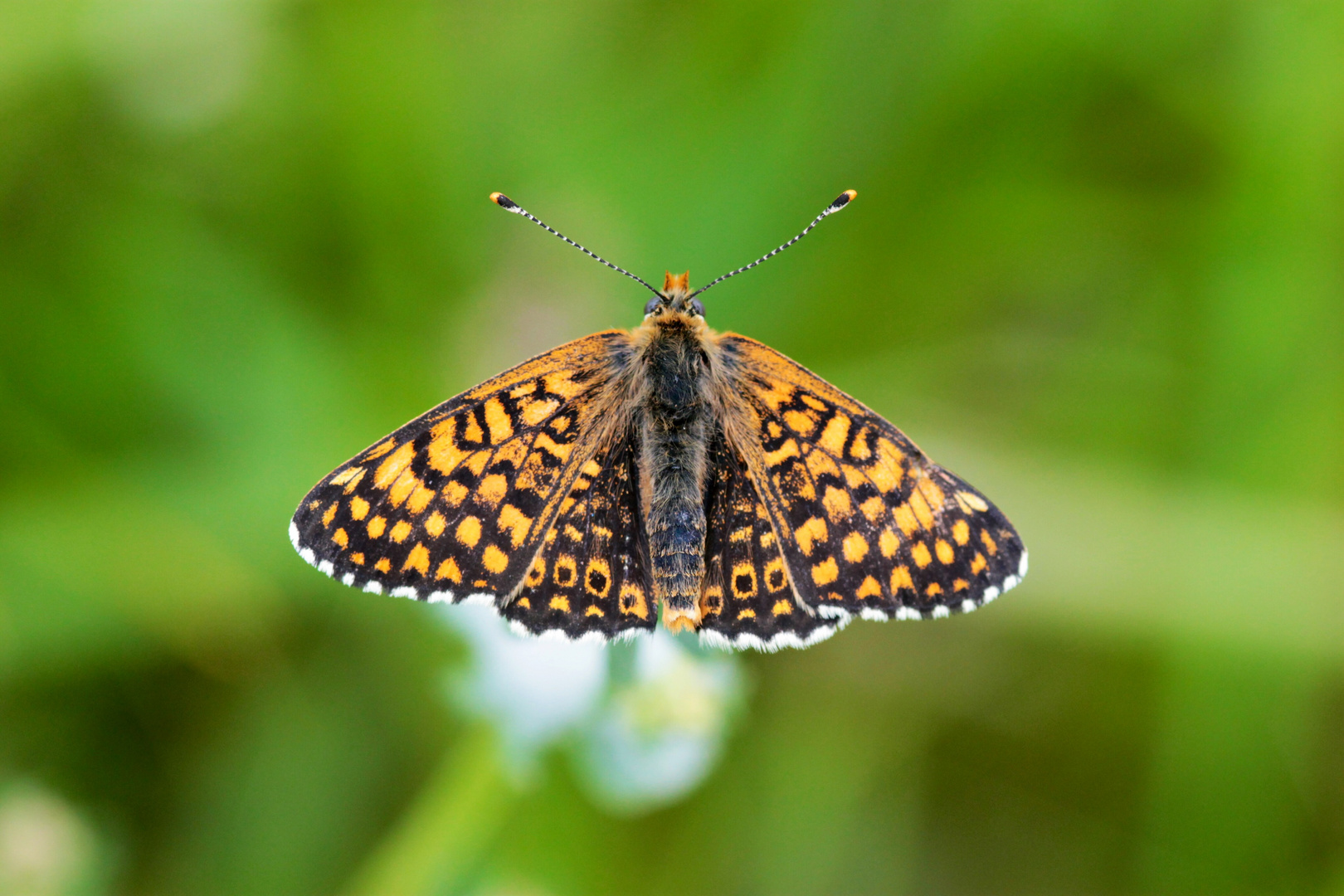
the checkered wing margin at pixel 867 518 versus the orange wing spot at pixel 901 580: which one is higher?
the checkered wing margin at pixel 867 518

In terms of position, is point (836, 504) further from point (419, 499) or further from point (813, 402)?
point (419, 499)

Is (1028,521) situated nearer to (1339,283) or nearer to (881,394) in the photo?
(881,394)

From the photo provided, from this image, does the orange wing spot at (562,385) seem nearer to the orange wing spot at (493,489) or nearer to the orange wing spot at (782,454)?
the orange wing spot at (493,489)

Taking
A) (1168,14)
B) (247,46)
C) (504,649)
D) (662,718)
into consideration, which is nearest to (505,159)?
(247,46)

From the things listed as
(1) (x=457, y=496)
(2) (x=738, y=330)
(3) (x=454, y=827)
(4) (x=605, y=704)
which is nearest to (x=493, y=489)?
(1) (x=457, y=496)

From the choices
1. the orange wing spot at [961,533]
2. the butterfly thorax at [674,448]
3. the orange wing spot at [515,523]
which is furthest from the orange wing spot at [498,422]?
the orange wing spot at [961,533]

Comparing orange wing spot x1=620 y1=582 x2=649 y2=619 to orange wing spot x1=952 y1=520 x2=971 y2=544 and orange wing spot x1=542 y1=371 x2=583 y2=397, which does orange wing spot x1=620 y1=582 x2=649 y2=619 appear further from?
orange wing spot x1=952 y1=520 x2=971 y2=544
